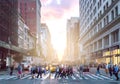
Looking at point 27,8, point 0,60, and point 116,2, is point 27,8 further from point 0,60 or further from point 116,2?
point 116,2

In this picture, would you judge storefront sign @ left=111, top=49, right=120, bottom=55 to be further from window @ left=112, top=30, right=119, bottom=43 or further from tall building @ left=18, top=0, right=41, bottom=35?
tall building @ left=18, top=0, right=41, bottom=35

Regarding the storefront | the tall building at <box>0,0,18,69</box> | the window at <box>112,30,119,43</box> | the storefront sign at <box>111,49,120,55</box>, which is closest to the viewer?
the storefront sign at <box>111,49,120,55</box>

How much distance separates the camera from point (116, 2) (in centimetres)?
5584

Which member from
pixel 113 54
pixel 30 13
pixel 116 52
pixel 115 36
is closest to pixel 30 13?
pixel 30 13

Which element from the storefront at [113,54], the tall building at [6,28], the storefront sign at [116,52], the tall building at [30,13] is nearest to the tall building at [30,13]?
the tall building at [30,13]

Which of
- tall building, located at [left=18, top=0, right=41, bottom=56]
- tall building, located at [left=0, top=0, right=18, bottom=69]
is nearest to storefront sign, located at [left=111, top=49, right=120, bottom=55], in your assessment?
tall building, located at [left=0, top=0, right=18, bottom=69]

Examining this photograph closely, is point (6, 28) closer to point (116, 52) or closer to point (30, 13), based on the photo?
point (116, 52)

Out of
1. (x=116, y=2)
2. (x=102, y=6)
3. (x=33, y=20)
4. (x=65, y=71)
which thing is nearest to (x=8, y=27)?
→ (x=102, y=6)

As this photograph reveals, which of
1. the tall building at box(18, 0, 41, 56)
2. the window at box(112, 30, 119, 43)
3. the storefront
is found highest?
the tall building at box(18, 0, 41, 56)

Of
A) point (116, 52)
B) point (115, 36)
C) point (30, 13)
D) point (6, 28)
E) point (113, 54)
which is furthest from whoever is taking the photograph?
point (30, 13)

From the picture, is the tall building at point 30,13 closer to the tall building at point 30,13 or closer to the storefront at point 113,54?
the tall building at point 30,13

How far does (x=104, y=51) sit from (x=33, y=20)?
109185mm

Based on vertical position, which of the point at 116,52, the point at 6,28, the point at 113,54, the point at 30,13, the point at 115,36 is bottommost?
the point at 113,54

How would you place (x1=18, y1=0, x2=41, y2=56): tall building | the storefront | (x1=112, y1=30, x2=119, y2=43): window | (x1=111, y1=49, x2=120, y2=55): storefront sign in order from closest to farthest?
(x1=111, y1=49, x2=120, y2=55): storefront sign, the storefront, (x1=112, y1=30, x2=119, y2=43): window, (x1=18, y1=0, x2=41, y2=56): tall building
